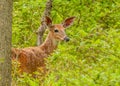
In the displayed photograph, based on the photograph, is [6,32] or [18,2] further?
[18,2]

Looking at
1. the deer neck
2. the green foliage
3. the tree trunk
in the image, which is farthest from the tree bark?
the tree trunk

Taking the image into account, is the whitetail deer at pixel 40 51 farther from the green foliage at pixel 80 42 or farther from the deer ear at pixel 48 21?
the green foliage at pixel 80 42

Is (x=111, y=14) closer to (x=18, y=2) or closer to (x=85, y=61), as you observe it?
(x=18, y=2)

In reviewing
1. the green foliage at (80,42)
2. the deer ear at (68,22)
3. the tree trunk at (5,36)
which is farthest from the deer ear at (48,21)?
the tree trunk at (5,36)

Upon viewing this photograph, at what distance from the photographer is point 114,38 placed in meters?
7.98

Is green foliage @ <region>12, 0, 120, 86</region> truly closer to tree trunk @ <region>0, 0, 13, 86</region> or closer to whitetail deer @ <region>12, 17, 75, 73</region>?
whitetail deer @ <region>12, 17, 75, 73</region>

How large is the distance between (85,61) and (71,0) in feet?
15.1

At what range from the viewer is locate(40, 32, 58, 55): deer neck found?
11.1 metres

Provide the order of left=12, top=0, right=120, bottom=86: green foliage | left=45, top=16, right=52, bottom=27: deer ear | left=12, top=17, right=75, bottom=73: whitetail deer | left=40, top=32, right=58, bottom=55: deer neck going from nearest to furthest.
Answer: left=12, top=0, right=120, bottom=86: green foliage < left=12, top=17, right=75, bottom=73: whitetail deer < left=40, top=32, right=58, bottom=55: deer neck < left=45, top=16, right=52, bottom=27: deer ear

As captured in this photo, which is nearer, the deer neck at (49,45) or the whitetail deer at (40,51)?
the whitetail deer at (40,51)

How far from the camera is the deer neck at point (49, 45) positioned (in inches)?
438

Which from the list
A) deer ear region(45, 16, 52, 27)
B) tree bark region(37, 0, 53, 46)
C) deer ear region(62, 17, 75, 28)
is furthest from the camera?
deer ear region(62, 17, 75, 28)

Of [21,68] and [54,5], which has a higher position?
[54,5]

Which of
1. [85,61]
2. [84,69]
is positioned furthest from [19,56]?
[84,69]
